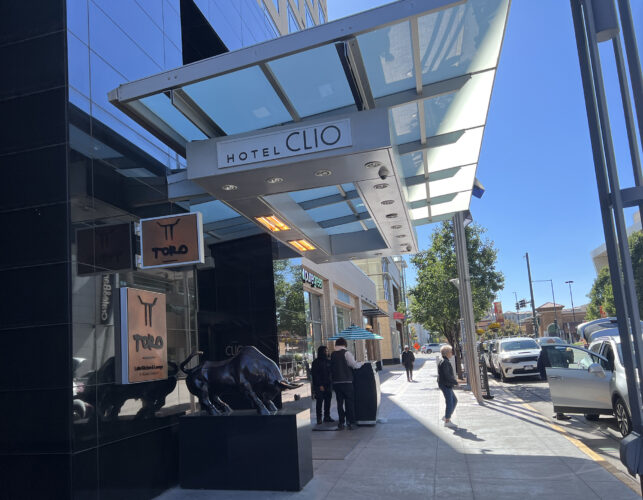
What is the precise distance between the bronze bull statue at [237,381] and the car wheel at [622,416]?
541 centimetres

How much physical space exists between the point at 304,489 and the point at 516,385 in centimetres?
1547

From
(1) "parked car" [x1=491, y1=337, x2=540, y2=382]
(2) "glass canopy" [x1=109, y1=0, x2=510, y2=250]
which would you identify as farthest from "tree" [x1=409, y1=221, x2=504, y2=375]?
(2) "glass canopy" [x1=109, y1=0, x2=510, y2=250]

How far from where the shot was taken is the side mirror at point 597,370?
30.1 ft

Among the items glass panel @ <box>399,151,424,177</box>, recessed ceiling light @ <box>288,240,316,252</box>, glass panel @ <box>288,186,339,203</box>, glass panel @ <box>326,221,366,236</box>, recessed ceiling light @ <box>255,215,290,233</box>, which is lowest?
recessed ceiling light @ <box>288,240,316,252</box>

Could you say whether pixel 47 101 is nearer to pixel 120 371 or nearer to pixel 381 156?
pixel 120 371

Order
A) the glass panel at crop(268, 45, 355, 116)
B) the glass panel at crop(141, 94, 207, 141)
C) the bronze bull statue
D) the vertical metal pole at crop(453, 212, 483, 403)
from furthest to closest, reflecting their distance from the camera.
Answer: the vertical metal pole at crop(453, 212, 483, 403) < the bronze bull statue < the glass panel at crop(141, 94, 207, 141) < the glass panel at crop(268, 45, 355, 116)

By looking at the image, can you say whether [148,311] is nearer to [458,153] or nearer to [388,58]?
[388,58]

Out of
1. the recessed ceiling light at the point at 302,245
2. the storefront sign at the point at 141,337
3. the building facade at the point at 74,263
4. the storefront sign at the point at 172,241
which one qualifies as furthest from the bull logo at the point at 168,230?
the recessed ceiling light at the point at 302,245

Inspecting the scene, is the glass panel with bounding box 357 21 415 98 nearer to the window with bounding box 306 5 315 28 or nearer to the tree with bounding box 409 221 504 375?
the tree with bounding box 409 221 504 375

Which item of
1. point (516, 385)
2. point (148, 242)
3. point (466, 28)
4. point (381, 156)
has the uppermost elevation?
point (466, 28)

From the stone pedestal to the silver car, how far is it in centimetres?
536

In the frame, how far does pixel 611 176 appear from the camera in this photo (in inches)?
120

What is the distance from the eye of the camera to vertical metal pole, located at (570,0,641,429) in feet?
9.71

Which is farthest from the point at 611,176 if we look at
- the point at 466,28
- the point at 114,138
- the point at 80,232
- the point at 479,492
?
the point at 114,138
